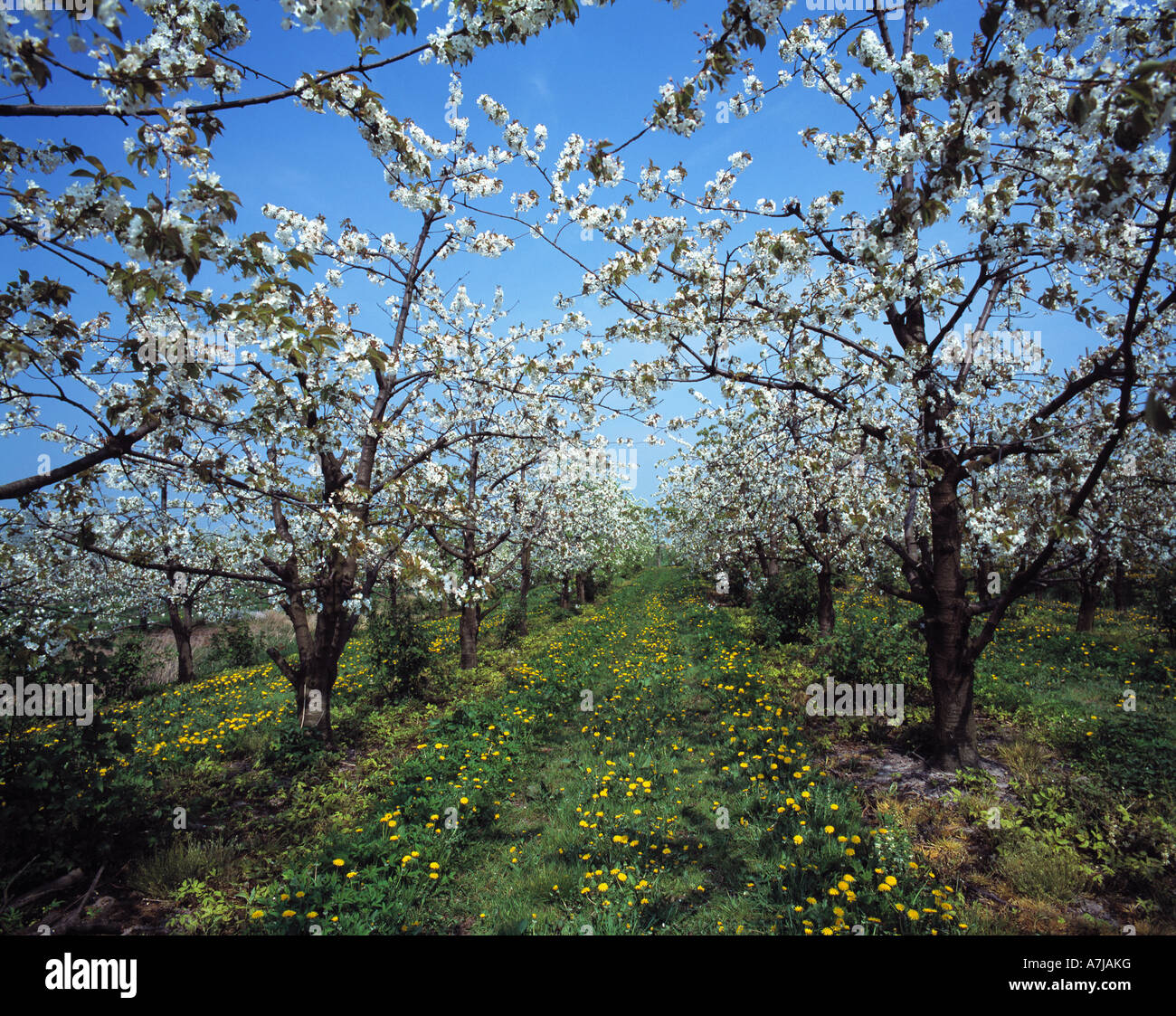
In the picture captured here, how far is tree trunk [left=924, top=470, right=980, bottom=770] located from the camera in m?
5.60

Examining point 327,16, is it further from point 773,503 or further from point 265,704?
point 265,704

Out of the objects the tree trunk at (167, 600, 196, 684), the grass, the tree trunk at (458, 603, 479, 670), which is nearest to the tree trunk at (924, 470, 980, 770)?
the grass

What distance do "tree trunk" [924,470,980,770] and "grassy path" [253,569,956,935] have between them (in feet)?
5.18

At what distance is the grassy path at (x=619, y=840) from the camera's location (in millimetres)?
3701

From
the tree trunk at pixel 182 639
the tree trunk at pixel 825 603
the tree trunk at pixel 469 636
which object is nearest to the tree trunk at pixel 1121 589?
the tree trunk at pixel 825 603

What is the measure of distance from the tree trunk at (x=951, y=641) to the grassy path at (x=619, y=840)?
5.18 feet

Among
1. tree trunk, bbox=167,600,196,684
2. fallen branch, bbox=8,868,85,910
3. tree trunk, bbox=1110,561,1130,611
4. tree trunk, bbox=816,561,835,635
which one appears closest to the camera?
fallen branch, bbox=8,868,85,910

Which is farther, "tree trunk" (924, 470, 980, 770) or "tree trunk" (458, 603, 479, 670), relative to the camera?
"tree trunk" (458, 603, 479, 670)

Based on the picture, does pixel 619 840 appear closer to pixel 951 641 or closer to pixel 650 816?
pixel 650 816

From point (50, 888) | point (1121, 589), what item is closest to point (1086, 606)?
point (1121, 589)

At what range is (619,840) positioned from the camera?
4.55 m

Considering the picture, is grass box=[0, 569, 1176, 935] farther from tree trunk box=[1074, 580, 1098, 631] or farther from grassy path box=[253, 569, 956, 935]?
tree trunk box=[1074, 580, 1098, 631]

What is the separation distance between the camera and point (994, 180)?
4301 millimetres
